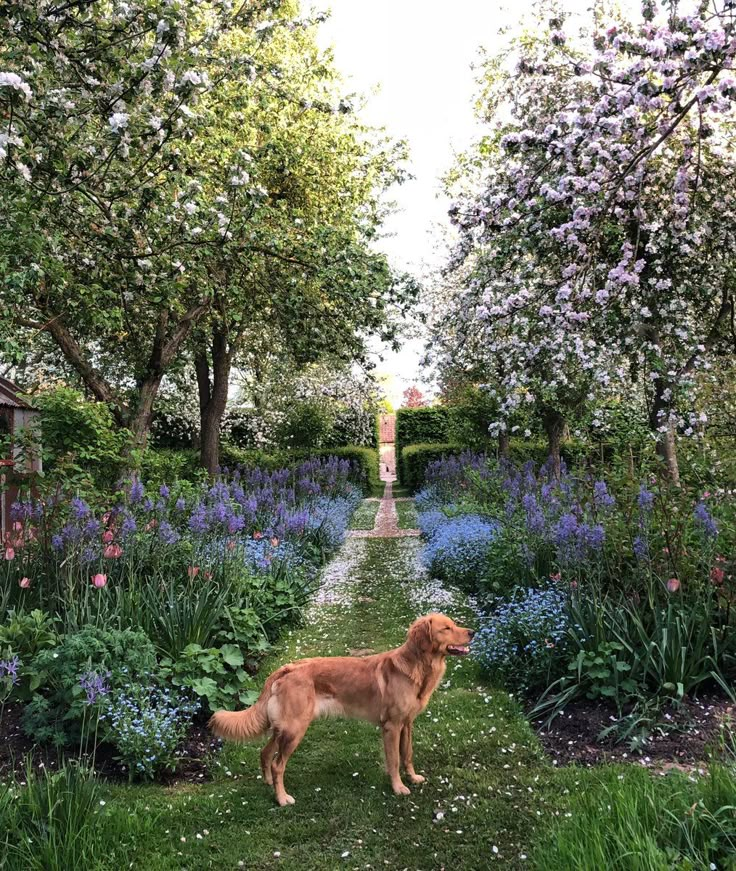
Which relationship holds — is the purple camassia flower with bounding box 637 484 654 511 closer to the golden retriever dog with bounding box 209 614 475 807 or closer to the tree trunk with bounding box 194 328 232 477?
the golden retriever dog with bounding box 209 614 475 807

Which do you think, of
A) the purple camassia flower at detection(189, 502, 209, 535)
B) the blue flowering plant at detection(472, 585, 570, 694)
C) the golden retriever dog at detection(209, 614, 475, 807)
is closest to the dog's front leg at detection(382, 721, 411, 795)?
the golden retriever dog at detection(209, 614, 475, 807)

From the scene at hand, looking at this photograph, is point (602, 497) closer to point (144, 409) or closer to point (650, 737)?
point (650, 737)

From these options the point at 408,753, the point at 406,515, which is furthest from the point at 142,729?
the point at 406,515

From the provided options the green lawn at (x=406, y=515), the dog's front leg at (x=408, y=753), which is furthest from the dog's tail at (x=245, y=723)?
the green lawn at (x=406, y=515)

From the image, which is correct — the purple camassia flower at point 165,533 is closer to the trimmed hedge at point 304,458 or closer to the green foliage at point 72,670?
the green foliage at point 72,670


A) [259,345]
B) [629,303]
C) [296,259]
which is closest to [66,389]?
[296,259]

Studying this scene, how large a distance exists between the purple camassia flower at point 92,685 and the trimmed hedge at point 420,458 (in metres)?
16.5

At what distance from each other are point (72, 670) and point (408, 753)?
1.95 metres

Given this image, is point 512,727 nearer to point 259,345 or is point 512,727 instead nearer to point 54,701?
point 54,701

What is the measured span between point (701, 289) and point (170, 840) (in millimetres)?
6483

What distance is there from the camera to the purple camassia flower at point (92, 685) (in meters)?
A: 3.37

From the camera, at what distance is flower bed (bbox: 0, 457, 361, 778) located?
3648 mm

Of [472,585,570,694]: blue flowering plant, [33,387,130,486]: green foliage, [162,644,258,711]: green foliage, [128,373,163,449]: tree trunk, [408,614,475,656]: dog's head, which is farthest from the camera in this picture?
[128,373,163,449]: tree trunk

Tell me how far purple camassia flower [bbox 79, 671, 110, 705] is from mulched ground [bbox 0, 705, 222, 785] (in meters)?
0.34
